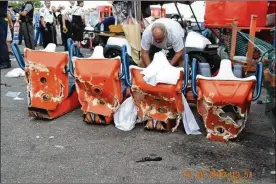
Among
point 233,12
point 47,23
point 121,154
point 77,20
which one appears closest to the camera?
point 121,154

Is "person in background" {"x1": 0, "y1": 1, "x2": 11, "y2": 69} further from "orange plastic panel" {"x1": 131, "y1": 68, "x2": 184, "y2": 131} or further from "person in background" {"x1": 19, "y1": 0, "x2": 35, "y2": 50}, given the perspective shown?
"orange plastic panel" {"x1": 131, "y1": 68, "x2": 184, "y2": 131}

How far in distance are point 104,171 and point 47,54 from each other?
6.35 ft

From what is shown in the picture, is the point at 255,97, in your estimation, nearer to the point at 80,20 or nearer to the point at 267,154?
the point at 267,154

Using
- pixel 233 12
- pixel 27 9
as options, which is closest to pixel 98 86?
pixel 233 12

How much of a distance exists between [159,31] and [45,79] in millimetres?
1547

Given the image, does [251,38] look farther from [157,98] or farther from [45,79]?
[45,79]

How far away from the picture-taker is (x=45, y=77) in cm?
448

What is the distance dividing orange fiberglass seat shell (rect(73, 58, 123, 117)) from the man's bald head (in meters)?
0.66

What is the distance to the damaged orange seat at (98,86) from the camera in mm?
4250

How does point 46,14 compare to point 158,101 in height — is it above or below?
above

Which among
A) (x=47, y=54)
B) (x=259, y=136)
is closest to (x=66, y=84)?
(x=47, y=54)
